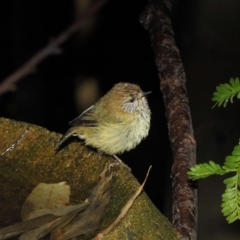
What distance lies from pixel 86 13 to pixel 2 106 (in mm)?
6814

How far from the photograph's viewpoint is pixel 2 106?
7977 millimetres

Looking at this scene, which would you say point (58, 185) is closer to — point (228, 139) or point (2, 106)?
point (228, 139)

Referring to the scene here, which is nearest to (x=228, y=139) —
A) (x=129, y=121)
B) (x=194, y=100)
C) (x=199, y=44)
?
(x=194, y=100)

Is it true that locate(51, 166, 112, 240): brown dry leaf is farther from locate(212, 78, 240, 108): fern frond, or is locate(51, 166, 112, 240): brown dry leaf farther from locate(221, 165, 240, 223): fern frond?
locate(212, 78, 240, 108): fern frond

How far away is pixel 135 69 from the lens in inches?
324

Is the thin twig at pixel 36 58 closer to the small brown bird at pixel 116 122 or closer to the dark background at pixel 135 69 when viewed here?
the small brown bird at pixel 116 122

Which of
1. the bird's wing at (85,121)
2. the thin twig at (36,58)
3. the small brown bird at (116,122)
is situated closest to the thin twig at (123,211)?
the thin twig at (36,58)

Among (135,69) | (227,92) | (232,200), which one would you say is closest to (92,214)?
(232,200)

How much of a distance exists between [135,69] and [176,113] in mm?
4309

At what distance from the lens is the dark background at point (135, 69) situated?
6594mm

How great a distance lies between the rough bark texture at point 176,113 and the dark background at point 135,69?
1.76 m

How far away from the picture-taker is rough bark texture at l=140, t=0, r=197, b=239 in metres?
3.35

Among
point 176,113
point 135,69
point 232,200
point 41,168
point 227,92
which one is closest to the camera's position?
point 232,200

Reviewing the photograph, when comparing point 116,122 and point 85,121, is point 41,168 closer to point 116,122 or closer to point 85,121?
point 85,121
